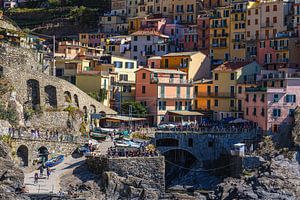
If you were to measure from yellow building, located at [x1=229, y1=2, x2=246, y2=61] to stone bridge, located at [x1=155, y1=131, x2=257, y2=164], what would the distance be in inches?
675

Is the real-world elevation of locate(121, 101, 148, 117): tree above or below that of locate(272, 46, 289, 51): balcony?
below

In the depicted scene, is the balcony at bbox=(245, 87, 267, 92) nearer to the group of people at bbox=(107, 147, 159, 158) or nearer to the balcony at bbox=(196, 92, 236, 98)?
the balcony at bbox=(196, 92, 236, 98)

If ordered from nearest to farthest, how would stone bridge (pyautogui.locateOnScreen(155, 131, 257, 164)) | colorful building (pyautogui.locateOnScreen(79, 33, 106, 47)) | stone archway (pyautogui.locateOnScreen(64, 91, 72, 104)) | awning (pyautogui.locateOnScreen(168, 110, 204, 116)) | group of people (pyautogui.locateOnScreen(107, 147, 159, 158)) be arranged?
1. group of people (pyautogui.locateOnScreen(107, 147, 159, 158))
2. stone bridge (pyautogui.locateOnScreen(155, 131, 257, 164))
3. stone archway (pyautogui.locateOnScreen(64, 91, 72, 104))
4. awning (pyautogui.locateOnScreen(168, 110, 204, 116))
5. colorful building (pyautogui.locateOnScreen(79, 33, 106, 47))

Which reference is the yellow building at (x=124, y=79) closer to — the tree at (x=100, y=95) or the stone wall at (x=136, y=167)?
the tree at (x=100, y=95)

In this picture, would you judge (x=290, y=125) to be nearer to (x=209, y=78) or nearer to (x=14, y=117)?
(x=209, y=78)

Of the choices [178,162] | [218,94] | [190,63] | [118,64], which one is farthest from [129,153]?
[118,64]

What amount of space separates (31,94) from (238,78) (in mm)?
22425

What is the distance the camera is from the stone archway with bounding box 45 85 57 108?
248 ft

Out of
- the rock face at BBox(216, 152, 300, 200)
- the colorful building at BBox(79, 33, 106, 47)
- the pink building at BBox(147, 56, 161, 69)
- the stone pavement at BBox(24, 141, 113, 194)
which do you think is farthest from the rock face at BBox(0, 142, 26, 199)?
the colorful building at BBox(79, 33, 106, 47)

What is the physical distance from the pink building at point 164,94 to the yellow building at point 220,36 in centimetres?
1061

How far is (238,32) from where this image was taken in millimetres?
92438

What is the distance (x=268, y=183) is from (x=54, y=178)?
17330 millimetres

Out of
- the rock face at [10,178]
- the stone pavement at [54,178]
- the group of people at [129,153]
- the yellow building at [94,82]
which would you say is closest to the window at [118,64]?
the yellow building at [94,82]

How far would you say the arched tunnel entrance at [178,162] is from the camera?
245 feet
